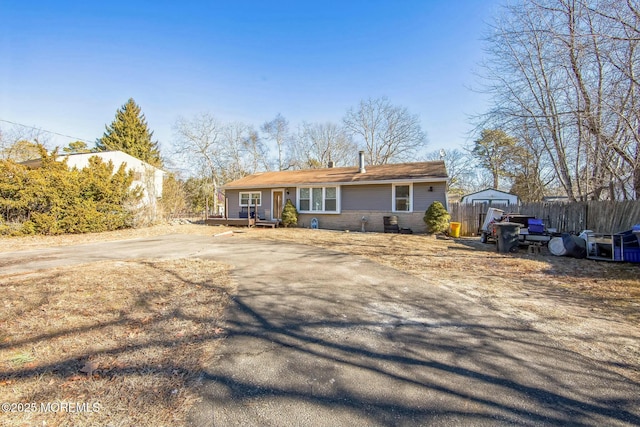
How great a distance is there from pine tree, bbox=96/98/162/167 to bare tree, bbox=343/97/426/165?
932 inches

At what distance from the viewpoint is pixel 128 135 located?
1332 inches

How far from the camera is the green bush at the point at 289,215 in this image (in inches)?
632

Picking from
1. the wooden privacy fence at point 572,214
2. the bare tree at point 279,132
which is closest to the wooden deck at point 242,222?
the wooden privacy fence at point 572,214

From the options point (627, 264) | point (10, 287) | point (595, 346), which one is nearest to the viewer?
point (595, 346)

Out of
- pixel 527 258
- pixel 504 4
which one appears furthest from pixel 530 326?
pixel 504 4

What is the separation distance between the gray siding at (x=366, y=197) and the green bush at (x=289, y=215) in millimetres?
2846

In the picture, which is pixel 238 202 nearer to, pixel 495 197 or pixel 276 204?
pixel 276 204

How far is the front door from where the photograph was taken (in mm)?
17219

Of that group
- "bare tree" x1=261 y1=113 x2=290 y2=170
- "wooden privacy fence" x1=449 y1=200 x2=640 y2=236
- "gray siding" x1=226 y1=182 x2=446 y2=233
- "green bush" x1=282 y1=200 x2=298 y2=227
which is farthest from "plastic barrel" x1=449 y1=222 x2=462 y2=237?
"bare tree" x1=261 y1=113 x2=290 y2=170

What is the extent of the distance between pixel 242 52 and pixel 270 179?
7.36 meters

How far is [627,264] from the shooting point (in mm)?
6781

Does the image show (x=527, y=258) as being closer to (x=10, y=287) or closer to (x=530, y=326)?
(x=530, y=326)

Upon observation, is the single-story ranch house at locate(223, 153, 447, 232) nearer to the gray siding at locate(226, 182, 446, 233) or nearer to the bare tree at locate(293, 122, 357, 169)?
the gray siding at locate(226, 182, 446, 233)

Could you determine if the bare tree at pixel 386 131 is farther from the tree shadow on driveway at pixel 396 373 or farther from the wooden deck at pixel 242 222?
the tree shadow on driveway at pixel 396 373
